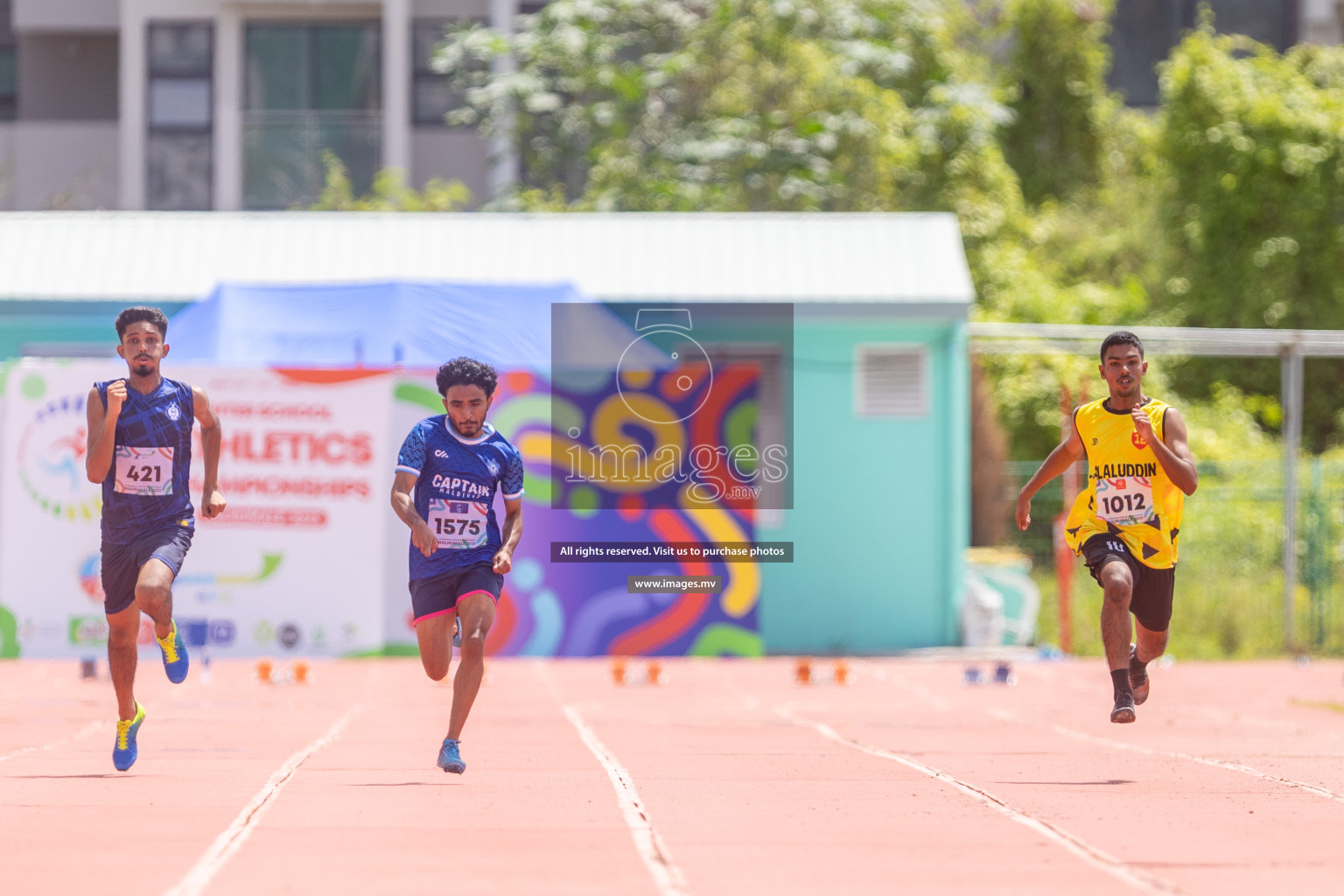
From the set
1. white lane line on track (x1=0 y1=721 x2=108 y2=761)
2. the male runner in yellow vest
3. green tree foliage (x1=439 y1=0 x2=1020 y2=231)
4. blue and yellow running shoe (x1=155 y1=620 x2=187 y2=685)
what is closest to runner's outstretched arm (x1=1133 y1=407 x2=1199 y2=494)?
the male runner in yellow vest

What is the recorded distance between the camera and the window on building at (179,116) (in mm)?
32094

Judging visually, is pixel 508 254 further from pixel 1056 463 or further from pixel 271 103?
pixel 271 103

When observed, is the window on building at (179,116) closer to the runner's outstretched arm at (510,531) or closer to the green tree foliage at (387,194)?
the green tree foliage at (387,194)

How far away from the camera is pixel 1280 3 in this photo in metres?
41.6

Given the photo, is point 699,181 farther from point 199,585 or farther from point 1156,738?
point 1156,738

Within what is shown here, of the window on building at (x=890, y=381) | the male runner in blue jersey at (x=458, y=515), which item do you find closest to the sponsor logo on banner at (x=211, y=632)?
the window on building at (x=890, y=381)

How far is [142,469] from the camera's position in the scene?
873cm

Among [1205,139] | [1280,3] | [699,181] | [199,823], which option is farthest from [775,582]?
[1280,3]

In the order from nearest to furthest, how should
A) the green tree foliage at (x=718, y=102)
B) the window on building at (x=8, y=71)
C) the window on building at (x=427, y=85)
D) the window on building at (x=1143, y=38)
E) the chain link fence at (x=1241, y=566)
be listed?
the chain link fence at (x=1241, y=566) < the green tree foliage at (x=718, y=102) < the window on building at (x=427, y=85) < the window on building at (x=8, y=71) < the window on building at (x=1143, y=38)

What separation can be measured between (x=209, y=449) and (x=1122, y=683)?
182 inches

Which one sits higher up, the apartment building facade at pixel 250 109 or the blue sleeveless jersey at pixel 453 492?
the apartment building facade at pixel 250 109

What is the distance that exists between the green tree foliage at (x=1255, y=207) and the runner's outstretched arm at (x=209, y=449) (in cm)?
2300

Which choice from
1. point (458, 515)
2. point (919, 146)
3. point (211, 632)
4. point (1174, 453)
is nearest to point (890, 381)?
point (211, 632)

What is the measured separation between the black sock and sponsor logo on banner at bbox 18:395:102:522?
1002 cm
